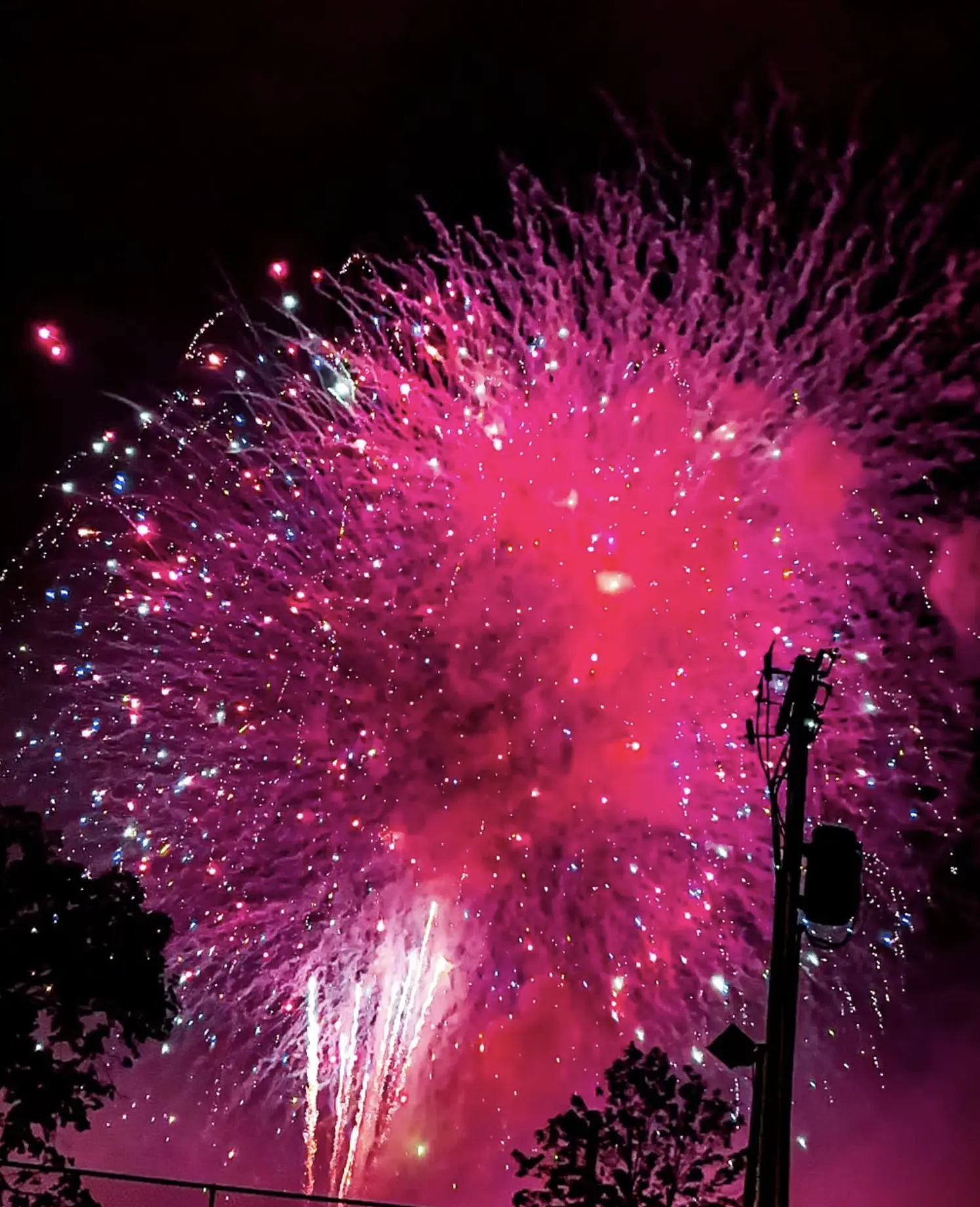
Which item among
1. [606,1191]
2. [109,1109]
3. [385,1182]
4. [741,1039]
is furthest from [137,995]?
[109,1109]

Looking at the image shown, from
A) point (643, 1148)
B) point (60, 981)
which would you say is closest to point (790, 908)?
point (60, 981)

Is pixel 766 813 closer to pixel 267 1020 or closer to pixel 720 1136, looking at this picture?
pixel 720 1136

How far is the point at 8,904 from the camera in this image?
392 inches

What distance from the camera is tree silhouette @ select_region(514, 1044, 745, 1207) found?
14773mm

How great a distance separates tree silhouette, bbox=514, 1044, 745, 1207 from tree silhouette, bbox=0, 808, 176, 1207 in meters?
6.49

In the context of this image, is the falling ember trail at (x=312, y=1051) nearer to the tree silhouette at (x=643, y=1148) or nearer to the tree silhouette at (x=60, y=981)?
the tree silhouette at (x=643, y=1148)

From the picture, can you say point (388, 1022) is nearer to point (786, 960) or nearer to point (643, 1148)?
point (643, 1148)

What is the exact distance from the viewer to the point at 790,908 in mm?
8023

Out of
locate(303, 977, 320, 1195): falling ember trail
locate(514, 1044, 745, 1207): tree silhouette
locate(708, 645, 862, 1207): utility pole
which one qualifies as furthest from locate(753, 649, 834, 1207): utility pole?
locate(303, 977, 320, 1195): falling ember trail

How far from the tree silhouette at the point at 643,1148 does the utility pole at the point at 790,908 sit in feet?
22.0

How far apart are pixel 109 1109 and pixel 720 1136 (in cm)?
2246

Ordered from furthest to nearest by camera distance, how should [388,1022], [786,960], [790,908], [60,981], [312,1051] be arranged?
[312,1051], [388,1022], [60,981], [790,908], [786,960]

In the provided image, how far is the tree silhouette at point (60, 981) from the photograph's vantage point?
967 centimetres

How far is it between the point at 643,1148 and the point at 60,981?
8.78 meters
